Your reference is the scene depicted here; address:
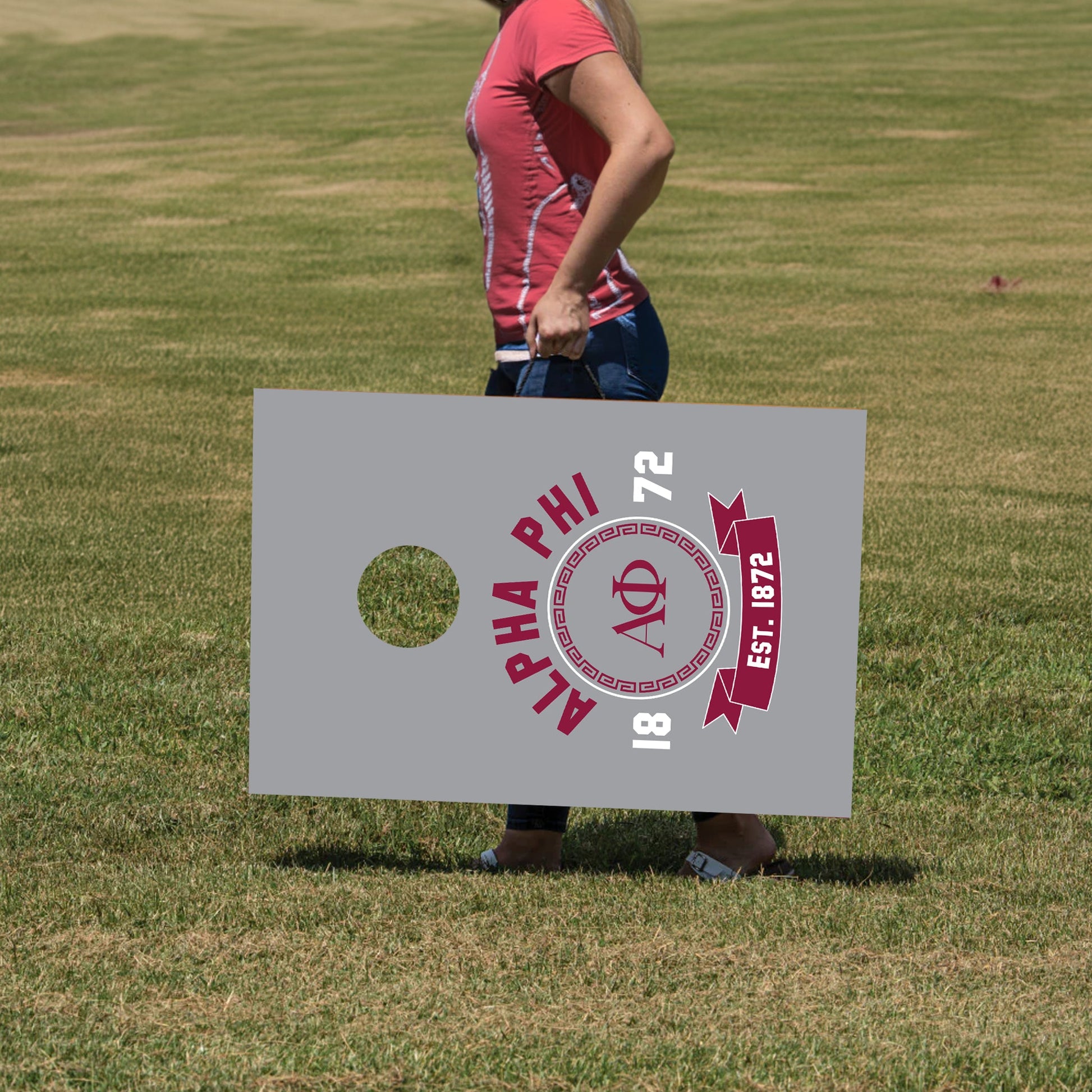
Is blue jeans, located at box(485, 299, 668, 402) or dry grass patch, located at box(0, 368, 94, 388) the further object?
dry grass patch, located at box(0, 368, 94, 388)

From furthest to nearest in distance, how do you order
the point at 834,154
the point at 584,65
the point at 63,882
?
the point at 834,154 → the point at 63,882 → the point at 584,65

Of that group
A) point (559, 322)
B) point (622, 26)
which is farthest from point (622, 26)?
point (559, 322)

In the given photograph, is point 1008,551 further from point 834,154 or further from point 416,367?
point 834,154

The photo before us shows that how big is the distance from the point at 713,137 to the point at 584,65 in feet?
63.1

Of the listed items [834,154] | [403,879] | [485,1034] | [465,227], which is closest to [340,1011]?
[485,1034]

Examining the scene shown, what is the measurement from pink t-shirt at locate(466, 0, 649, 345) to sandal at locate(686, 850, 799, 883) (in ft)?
3.77

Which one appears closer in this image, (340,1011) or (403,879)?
(340,1011)

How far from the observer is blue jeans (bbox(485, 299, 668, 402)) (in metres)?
3.45

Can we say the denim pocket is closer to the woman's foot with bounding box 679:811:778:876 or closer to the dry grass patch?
the woman's foot with bounding box 679:811:778:876

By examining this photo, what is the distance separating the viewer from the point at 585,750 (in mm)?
3342

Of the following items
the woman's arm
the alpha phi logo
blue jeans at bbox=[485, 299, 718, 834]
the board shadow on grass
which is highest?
the woman's arm

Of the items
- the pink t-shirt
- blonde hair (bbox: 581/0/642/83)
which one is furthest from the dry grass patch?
blonde hair (bbox: 581/0/642/83)

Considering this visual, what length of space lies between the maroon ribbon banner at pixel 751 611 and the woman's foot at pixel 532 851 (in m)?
0.50

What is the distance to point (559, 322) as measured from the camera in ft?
10.7
